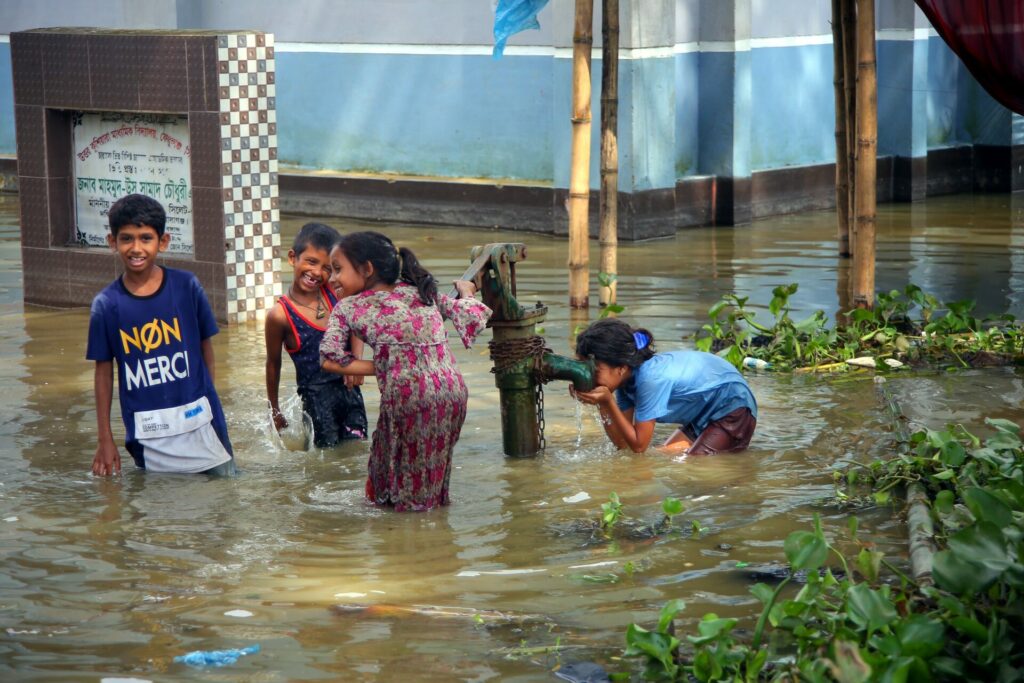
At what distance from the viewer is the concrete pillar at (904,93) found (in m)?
15.9

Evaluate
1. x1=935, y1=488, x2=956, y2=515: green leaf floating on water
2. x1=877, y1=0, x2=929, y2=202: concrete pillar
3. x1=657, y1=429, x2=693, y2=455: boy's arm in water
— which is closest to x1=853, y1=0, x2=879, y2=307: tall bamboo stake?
x1=657, y1=429, x2=693, y2=455: boy's arm in water

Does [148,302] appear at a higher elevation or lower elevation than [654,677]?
higher

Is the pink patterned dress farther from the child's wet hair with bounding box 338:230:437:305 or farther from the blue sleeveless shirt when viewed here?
the blue sleeveless shirt

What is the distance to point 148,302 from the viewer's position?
579 cm

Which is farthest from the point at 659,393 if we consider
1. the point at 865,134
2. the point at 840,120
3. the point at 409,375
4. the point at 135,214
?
the point at 840,120

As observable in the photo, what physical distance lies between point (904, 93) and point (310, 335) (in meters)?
11.3

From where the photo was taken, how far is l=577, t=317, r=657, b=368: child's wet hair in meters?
6.12

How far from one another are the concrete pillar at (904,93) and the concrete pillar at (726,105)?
94.8 inches

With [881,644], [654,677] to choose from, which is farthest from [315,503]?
[881,644]

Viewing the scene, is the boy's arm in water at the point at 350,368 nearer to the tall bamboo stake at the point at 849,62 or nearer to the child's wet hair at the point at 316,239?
the child's wet hair at the point at 316,239

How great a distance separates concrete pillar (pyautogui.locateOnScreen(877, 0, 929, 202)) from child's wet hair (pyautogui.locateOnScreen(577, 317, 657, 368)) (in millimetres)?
10837

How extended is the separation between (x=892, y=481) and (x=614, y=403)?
1.22 m

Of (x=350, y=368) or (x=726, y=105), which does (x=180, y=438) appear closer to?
(x=350, y=368)

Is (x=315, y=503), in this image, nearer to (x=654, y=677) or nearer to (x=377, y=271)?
(x=377, y=271)
